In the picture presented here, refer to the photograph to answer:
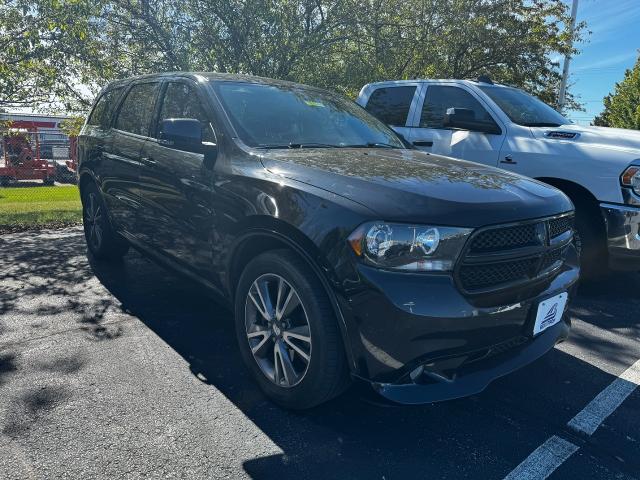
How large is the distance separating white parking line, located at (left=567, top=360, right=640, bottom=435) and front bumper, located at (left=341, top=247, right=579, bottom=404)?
68cm

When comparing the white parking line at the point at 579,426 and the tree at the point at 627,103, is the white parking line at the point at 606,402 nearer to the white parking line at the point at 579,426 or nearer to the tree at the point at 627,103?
the white parking line at the point at 579,426

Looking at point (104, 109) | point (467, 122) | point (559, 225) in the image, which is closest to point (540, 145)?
point (467, 122)

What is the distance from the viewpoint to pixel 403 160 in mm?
3189

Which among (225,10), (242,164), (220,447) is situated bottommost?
(220,447)

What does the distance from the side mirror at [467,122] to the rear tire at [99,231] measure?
11.5 feet

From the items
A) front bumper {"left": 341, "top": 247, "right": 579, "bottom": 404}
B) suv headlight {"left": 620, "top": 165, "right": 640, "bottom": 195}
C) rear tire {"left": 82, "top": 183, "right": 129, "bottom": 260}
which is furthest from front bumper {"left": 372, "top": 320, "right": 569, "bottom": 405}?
rear tire {"left": 82, "top": 183, "right": 129, "bottom": 260}

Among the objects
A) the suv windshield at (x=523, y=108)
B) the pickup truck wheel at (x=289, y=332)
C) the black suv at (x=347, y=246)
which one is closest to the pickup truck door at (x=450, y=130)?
the suv windshield at (x=523, y=108)

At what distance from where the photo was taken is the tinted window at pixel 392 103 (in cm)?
633

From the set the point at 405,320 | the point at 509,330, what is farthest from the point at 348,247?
the point at 509,330

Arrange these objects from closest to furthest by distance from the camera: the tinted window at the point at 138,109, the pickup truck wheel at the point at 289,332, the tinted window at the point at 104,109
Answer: the pickup truck wheel at the point at 289,332 < the tinted window at the point at 138,109 < the tinted window at the point at 104,109

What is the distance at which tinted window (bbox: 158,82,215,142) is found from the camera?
11.0 feet

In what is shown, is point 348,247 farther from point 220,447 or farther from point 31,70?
point 31,70

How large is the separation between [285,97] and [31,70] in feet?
22.3

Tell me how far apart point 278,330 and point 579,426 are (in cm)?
166
